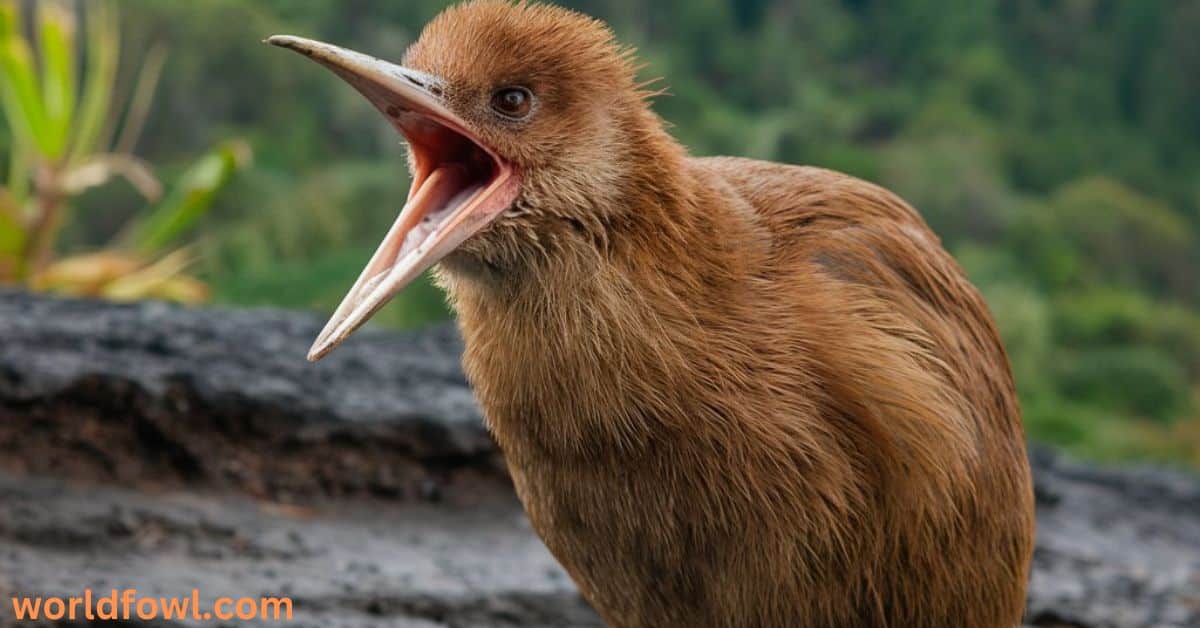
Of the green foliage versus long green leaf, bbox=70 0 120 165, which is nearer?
the green foliage

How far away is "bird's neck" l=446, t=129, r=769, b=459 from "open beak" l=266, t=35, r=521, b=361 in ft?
0.67

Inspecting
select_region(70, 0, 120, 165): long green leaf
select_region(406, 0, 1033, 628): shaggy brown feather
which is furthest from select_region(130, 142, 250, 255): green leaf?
select_region(406, 0, 1033, 628): shaggy brown feather

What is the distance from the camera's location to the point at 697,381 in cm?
282

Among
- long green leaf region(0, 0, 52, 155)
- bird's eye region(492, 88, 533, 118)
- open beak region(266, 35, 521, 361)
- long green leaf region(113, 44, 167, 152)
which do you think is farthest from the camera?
long green leaf region(113, 44, 167, 152)

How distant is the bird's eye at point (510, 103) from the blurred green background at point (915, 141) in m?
4.60

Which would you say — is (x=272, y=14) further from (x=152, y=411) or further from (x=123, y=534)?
(x=123, y=534)

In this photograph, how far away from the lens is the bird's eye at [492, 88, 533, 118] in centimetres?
267

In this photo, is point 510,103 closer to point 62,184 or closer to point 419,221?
point 419,221

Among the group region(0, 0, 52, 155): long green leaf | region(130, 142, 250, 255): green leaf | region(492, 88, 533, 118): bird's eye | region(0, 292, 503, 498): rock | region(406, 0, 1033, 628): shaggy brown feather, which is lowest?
region(406, 0, 1033, 628): shaggy brown feather

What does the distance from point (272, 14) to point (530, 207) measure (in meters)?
5.62

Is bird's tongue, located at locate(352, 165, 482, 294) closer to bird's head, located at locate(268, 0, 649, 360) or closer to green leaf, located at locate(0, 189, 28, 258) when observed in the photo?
bird's head, located at locate(268, 0, 649, 360)

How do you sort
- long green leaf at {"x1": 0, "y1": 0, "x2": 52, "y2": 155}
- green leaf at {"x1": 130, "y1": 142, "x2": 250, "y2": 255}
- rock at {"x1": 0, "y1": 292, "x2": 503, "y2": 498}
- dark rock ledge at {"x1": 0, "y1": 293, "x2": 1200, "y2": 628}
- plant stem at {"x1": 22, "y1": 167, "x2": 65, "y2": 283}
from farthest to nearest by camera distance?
plant stem at {"x1": 22, "y1": 167, "x2": 65, "y2": 283}
long green leaf at {"x1": 0, "y1": 0, "x2": 52, "y2": 155}
green leaf at {"x1": 130, "y1": 142, "x2": 250, "y2": 255}
rock at {"x1": 0, "y1": 292, "x2": 503, "y2": 498}
dark rock ledge at {"x1": 0, "y1": 293, "x2": 1200, "y2": 628}

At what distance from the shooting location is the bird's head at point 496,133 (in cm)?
254

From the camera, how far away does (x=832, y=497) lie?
2.87 meters
